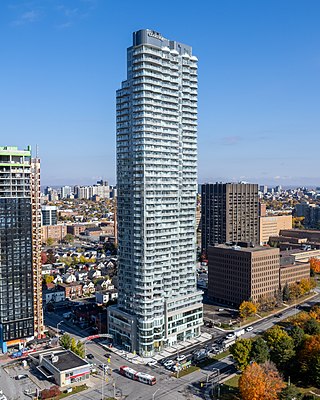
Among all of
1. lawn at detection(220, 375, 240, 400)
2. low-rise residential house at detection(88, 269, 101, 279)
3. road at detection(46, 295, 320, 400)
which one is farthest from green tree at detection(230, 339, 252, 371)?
low-rise residential house at detection(88, 269, 101, 279)

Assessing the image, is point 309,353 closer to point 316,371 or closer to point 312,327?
point 316,371

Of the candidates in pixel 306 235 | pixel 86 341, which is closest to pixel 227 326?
pixel 86 341

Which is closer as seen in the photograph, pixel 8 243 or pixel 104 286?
pixel 8 243

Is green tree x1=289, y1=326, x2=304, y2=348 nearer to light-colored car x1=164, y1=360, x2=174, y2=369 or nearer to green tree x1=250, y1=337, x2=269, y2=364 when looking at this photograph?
green tree x1=250, y1=337, x2=269, y2=364

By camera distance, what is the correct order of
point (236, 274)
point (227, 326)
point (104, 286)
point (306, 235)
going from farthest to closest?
1. point (306, 235)
2. point (104, 286)
3. point (236, 274)
4. point (227, 326)

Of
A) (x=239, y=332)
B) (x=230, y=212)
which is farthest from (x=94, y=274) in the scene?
(x=239, y=332)

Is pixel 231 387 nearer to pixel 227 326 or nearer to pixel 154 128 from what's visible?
pixel 227 326
